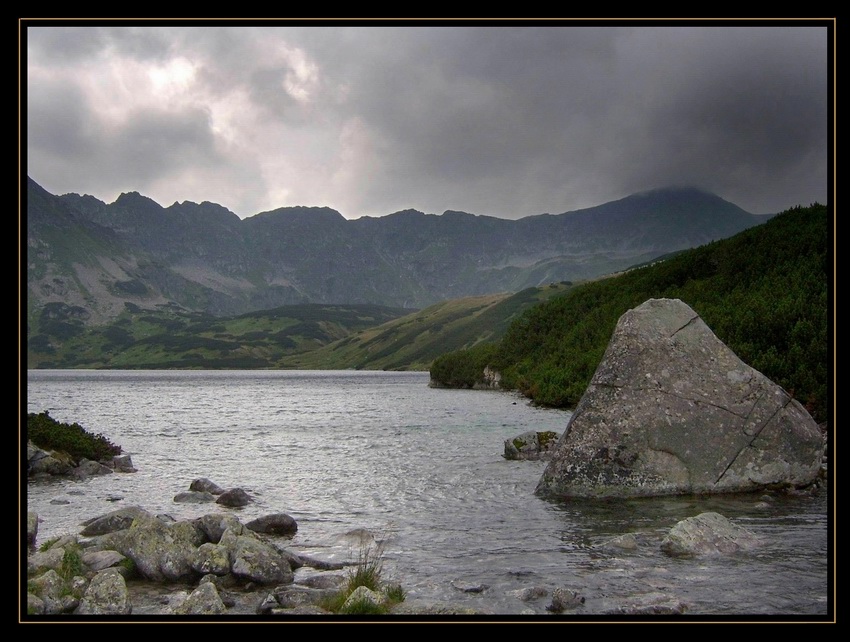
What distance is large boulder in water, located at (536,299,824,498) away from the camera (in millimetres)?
19719

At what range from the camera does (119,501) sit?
21.9m

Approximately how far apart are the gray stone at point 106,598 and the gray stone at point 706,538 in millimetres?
11502

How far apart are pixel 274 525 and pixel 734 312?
37.2 metres

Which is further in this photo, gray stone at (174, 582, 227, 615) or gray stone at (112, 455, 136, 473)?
gray stone at (112, 455, 136, 473)

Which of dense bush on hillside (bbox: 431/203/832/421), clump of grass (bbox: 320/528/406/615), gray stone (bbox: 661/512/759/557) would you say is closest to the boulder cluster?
clump of grass (bbox: 320/528/406/615)

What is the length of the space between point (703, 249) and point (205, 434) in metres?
55.8

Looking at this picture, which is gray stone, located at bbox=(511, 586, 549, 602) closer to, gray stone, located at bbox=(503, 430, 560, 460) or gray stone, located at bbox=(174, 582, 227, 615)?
gray stone, located at bbox=(174, 582, 227, 615)

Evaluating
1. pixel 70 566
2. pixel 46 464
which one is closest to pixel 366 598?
pixel 70 566

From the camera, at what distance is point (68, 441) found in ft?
100

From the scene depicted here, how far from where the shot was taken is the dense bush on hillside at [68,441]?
3006cm

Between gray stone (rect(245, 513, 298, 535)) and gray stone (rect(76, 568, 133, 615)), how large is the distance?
600 cm

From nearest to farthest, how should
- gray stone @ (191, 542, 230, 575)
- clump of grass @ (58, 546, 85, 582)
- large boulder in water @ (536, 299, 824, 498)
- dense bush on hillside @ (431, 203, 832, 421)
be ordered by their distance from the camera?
clump of grass @ (58, 546, 85, 582), gray stone @ (191, 542, 230, 575), large boulder in water @ (536, 299, 824, 498), dense bush on hillside @ (431, 203, 832, 421)
